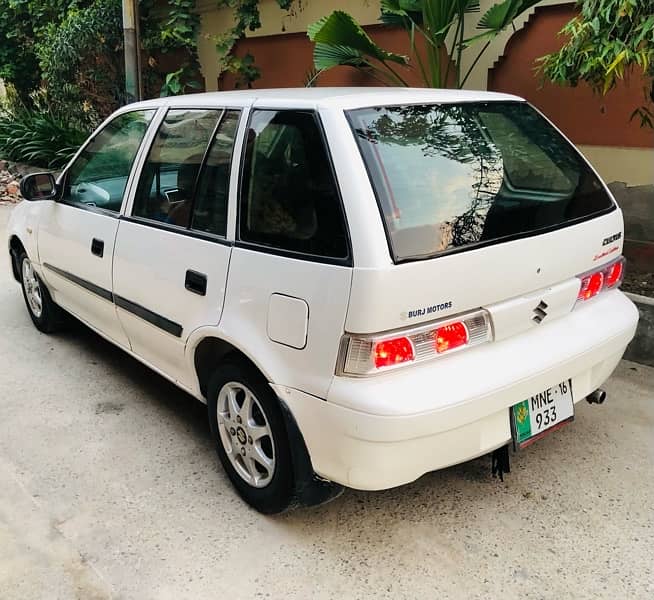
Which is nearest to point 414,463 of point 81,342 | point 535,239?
point 535,239

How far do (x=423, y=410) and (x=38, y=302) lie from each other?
139 inches

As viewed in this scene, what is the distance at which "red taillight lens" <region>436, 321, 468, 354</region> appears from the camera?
7.55 feet

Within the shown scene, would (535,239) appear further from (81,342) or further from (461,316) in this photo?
(81,342)

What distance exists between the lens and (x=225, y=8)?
9125 mm

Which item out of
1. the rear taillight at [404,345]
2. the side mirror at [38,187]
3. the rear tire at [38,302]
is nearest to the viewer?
the rear taillight at [404,345]

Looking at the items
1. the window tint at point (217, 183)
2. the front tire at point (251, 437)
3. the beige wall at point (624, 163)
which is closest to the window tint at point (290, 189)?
the window tint at point (217, 183)

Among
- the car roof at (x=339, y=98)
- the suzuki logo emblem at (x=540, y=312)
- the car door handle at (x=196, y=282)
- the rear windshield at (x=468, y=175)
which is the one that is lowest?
the car door handle at (x=196, y=282)

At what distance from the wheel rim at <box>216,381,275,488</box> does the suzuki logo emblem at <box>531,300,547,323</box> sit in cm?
111

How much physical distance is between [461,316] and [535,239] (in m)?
0.49

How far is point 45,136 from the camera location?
10.6 metres

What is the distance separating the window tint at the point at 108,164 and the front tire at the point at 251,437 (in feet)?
4.24

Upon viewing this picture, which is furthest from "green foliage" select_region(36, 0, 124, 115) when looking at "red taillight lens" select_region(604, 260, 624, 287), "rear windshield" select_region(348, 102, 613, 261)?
"red taillight lens" select_region(604, 260, 624, 287)

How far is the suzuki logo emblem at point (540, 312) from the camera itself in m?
2.57

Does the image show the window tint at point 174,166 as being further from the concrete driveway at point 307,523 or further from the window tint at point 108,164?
the concrete driveway at point 307,523
